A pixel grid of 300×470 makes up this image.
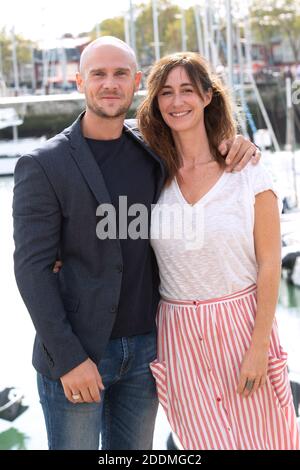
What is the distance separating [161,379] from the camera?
180 cm

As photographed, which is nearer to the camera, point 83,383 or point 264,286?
point 83,383

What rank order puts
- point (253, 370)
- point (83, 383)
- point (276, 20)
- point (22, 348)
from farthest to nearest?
point (276, 20)
point (22, 348)
point (253, 370)
point (83, 383)

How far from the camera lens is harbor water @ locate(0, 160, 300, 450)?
318 cm

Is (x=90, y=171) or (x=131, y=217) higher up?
(x=90, y=171)

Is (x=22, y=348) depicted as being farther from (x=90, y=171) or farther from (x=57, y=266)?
(x=90, y=171)

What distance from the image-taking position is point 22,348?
182 inches

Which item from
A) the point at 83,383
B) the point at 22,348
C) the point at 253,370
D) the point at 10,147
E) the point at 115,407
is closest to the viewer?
the point at 83,383

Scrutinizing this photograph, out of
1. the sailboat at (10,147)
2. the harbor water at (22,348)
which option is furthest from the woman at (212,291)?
the sailboat at (10,147)

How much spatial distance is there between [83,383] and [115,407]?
0.79ft

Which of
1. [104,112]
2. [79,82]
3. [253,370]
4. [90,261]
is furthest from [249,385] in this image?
[79,82]

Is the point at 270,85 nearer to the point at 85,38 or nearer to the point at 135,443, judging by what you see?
the point at 85,38

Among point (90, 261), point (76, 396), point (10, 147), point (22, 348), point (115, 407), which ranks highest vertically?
point (90, 261)

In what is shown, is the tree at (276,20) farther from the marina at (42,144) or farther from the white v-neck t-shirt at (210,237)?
the white v-neck t-shirt at (210,237)

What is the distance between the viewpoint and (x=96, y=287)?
171cm
